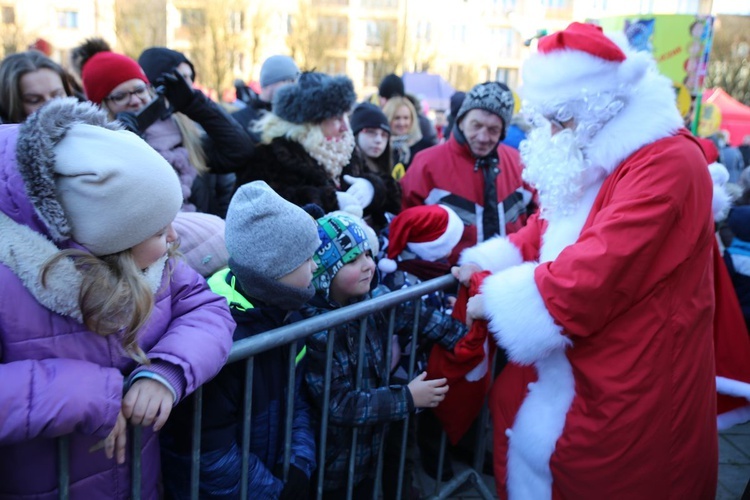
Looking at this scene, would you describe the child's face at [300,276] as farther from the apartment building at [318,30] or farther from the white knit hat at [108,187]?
the apartment building at [318,30]

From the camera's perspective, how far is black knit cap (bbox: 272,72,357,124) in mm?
3053

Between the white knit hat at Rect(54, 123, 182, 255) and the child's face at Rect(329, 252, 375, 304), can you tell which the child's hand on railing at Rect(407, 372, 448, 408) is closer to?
the child's face at Rect(329, 252, 375, 304)

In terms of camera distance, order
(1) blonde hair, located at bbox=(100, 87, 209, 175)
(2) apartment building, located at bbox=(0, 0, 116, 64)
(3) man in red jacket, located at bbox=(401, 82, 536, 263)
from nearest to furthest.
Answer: (1) blonde hair, located at bbox=(100, 87, 209, 175) < (3) man in red jacket, located at bbox=(401, 82, 536, 263) < (2) apartment building, located at bbox=(0, 0, 116, 64)

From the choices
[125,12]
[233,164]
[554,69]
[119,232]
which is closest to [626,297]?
[554,69]

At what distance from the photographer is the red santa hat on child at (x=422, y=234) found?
2.82 m

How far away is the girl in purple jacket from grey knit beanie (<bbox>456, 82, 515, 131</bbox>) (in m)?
2.49

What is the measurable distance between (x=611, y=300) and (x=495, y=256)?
77cm

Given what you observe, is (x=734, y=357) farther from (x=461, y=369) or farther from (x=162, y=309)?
(x=162, y=309)

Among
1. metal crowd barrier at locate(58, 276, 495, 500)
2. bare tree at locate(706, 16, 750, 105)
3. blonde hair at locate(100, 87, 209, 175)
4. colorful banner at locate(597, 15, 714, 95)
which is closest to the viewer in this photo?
metal crowd barrier at locate(58, 276, 495, 500)

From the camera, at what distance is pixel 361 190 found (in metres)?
3.30

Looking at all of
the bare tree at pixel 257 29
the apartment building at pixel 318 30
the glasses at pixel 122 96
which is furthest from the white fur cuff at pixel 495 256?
the bare tree at pixel 257 29

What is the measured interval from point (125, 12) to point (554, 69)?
106 ft

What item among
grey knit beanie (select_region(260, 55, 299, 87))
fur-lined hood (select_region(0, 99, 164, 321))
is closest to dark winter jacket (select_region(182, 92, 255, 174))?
grey knit beanie (select_region(260, 55, 299, 87))

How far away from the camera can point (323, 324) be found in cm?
182
